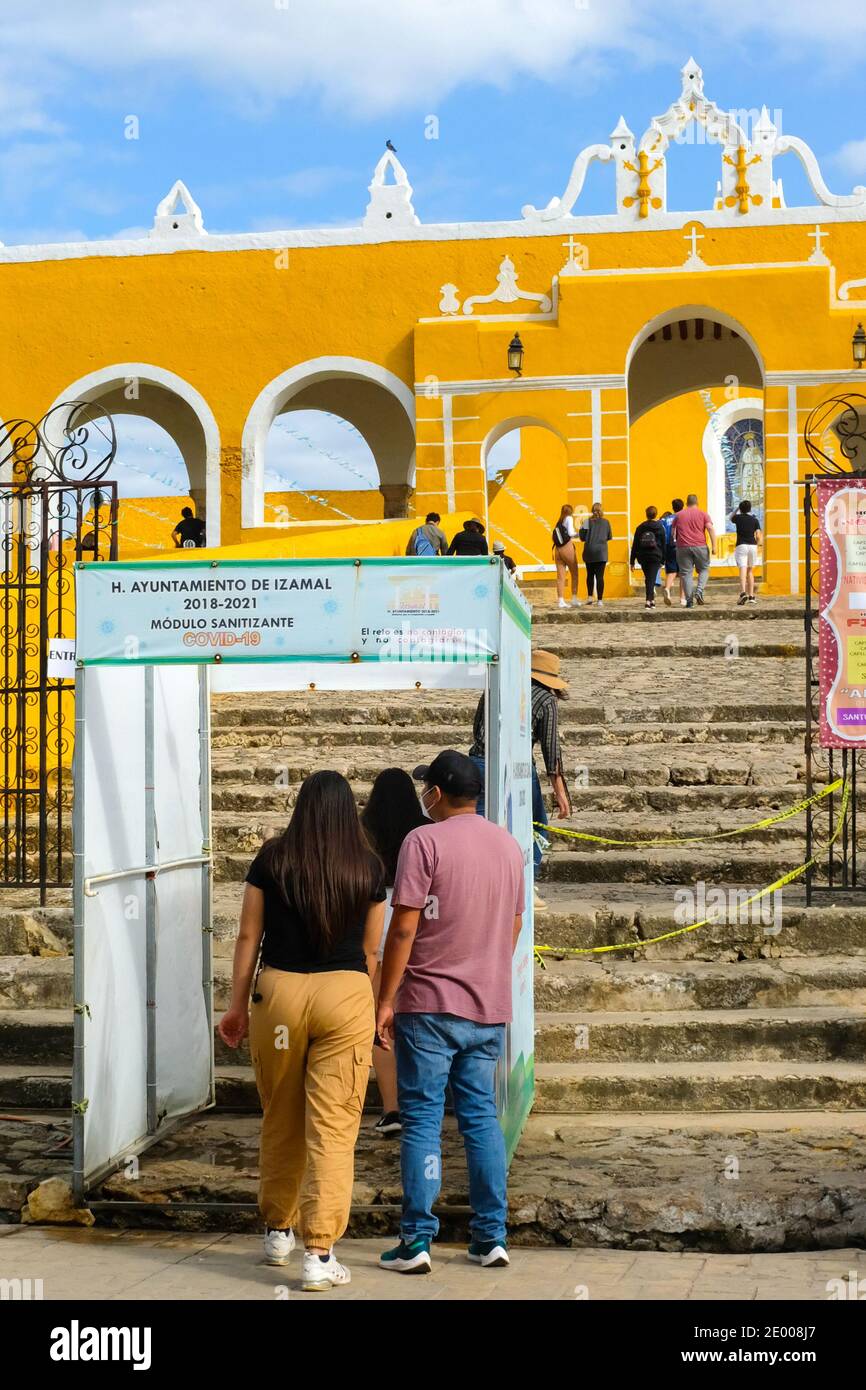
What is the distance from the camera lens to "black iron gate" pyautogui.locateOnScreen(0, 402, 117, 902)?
28.1 feet

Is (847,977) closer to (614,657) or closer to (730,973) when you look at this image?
(730,973)

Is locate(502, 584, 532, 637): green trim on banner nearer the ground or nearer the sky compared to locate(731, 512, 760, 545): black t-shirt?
nearer the ground

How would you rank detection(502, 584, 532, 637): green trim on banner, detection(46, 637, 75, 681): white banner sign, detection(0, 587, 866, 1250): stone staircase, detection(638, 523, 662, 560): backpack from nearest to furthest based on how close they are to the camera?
detection(0, 587, 866, 1250): stone staircase → detection(502, 584, 532, 637): green trim on banner → detection(46, 637, 75, 681): white banner sign → detection(638, 523, 662, 560): backpack

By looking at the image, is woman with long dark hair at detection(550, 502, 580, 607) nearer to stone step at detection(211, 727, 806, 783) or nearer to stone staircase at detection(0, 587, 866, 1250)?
stone staircase at detection(0, 587, 866, 1250)

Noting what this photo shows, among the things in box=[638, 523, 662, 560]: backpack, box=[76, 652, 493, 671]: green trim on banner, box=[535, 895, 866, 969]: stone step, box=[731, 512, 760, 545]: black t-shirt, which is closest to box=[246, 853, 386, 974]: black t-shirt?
box=[76, 652, 493, 671]: green trim on banner

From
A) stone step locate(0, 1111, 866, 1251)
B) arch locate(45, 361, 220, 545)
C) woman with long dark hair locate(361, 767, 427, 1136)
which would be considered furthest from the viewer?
arch locate(45, 361, 220, 545)

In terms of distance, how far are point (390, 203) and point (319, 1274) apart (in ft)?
62.8

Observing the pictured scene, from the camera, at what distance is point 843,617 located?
8.51m

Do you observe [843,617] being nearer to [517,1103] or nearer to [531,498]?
[517,1103]

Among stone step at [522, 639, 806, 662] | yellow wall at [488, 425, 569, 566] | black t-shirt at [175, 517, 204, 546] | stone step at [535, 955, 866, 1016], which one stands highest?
yellow wall at [488, 425, 569, 566]

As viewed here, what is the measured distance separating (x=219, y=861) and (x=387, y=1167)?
3751 mm

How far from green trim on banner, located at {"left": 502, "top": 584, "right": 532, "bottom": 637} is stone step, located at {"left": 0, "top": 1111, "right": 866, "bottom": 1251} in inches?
75.6
